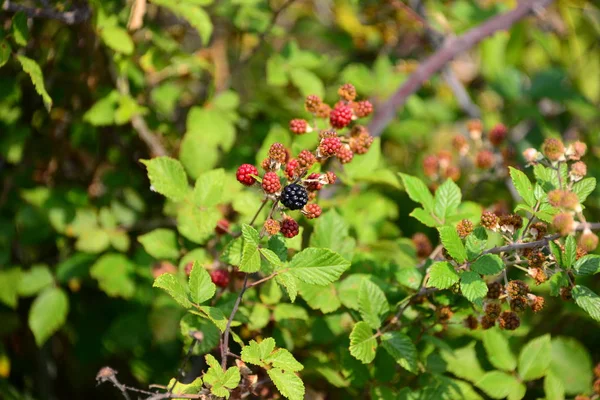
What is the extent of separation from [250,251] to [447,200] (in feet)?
2.12

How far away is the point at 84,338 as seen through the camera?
254 cm

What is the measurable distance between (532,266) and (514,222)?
0.11 m

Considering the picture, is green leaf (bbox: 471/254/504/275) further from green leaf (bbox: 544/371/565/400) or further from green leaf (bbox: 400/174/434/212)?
green leaf (bbox: 544/371/565/400)

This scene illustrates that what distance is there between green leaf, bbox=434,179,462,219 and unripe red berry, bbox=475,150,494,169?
51 cm

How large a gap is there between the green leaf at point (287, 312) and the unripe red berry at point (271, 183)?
476 mm

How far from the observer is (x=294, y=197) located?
4.29 feet

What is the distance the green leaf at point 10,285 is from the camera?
7.29 feet

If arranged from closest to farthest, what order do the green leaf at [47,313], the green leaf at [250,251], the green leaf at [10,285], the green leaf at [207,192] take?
1. the green leaf at [250,251]
2. the green leaf at [207,192]
3. the green leaf at [47,313]
4. the green leaf at [10,285]

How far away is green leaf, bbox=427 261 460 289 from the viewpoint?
1.32 metres

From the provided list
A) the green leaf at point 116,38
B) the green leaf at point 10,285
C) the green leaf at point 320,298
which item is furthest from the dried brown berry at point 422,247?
the green leaf at point 10,285

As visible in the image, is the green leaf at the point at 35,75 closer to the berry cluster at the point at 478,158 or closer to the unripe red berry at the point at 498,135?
the berry cluster at the point at 478,158

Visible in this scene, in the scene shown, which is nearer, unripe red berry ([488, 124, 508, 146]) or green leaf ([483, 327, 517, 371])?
green leaf ([483, 327, 517, 371])

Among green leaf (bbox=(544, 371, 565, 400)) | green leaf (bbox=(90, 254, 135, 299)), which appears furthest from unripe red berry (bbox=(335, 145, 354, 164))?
green leaf (bbox=(90, 254, 135, 299))

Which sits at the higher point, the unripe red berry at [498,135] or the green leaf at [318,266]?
the green leaf at [318,266]
